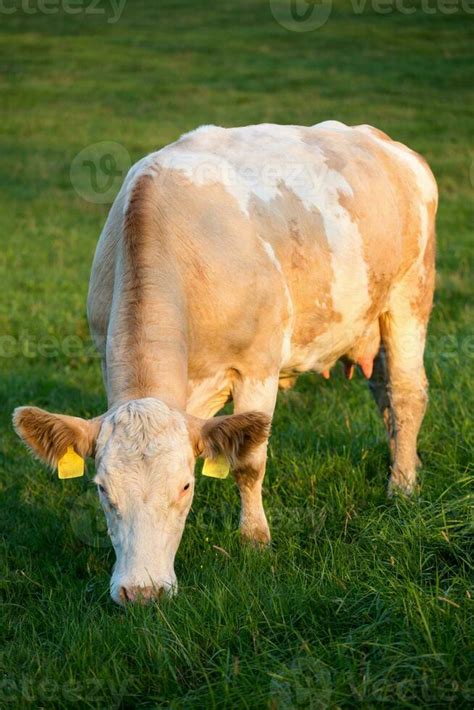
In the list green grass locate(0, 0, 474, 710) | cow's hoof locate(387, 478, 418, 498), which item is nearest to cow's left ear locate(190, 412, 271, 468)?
green grass locate(0, 0, 474, 710)

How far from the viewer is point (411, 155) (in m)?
7.13

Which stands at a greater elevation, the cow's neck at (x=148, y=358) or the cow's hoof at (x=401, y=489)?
the cow's neck at (x=148, y=358)

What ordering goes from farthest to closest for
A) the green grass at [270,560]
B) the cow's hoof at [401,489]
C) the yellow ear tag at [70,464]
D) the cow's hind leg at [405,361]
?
the cow's hind leg at [405,361], the cow's hoof at [401,489], the yellow ear tag at [70,464], the green grass at [270,560]

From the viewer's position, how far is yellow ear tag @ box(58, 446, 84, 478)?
4570 mm

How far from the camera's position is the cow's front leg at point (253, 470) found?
5.40 meters

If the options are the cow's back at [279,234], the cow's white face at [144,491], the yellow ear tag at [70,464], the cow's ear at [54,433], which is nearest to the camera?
the cow's white face at [144,491]

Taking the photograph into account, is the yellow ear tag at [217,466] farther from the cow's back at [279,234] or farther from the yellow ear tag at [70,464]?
the cow's back at [279,234]

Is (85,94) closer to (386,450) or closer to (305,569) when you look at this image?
(386,450)

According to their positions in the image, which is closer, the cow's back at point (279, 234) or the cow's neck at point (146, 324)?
the cow's neck at point (146, 324)

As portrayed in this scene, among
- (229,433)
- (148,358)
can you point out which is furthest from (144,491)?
(148,358)

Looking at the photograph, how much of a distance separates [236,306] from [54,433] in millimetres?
1250

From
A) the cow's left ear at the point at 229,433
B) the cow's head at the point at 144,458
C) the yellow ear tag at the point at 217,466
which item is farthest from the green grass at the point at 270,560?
the cow's left ear at the point at 229,433

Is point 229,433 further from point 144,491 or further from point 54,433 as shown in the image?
point 54,433

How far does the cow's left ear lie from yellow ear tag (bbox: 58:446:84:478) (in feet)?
1.78
